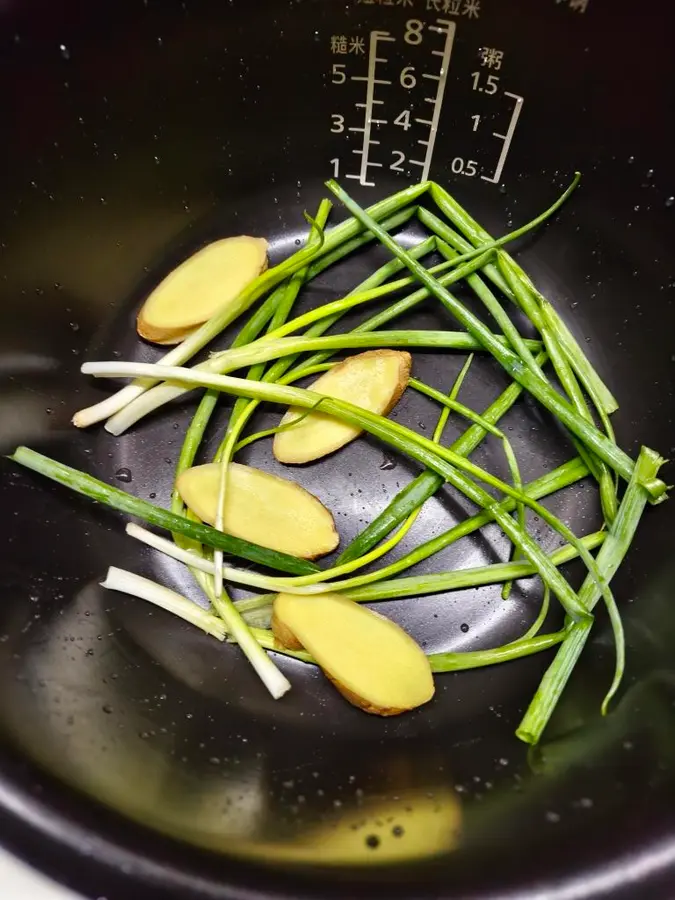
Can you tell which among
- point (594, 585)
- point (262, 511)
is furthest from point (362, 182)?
point (594, 585)

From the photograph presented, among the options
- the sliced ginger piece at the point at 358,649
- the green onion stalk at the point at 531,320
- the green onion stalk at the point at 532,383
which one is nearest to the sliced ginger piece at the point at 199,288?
the green onion stalk at the point at 532,383

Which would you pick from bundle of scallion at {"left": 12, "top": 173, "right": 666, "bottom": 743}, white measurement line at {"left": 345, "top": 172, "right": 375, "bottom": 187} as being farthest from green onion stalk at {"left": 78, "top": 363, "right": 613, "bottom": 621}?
white measurement line at {"left": 345, "top": 172, "right": 375, "bottom": 187}

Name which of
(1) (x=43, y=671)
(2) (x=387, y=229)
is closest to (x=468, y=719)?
(1) (x=43, y=671)

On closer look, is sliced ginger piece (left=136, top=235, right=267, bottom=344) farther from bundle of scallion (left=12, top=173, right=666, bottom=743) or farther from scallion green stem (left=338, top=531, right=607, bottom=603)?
scallion green stem (left=338, top=531, right=607, bottom=603)

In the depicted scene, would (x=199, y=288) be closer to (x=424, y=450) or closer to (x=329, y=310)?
(x=329, y=310)

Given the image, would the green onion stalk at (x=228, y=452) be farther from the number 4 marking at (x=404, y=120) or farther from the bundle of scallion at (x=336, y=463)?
the number 4 marking at (x=404, y=120)
